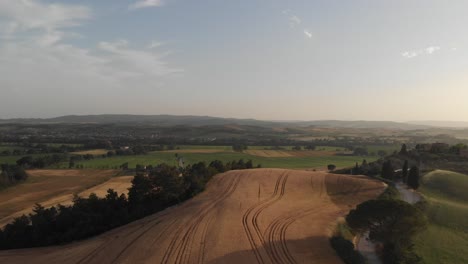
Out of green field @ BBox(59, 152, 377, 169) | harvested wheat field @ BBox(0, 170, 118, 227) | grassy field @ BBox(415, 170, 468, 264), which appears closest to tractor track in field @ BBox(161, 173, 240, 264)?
grassy field @ BBox(415, 170, 468, 264)

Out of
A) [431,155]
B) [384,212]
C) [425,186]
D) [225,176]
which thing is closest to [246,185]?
[225,176]

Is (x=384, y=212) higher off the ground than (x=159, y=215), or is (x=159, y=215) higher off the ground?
(x=384, y=212)

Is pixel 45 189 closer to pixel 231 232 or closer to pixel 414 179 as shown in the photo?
pixel 231 232

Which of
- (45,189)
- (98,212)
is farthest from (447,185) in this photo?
(45,189)

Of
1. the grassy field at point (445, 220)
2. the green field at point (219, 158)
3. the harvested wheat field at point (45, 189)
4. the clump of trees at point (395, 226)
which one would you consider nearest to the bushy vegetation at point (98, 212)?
the harvested wheat field at point (45, 189)

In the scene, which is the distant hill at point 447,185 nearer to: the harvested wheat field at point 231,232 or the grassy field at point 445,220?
the grassy field at point 445,220

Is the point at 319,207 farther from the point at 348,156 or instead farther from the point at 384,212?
the point at 348,156
